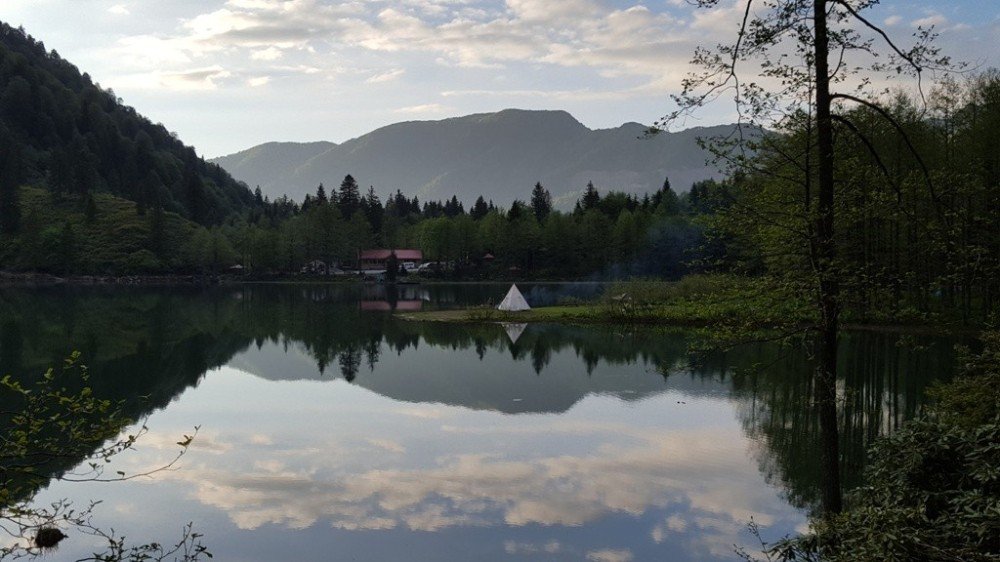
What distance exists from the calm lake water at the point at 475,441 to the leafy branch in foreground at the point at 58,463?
699 mm

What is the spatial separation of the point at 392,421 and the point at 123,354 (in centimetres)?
2686

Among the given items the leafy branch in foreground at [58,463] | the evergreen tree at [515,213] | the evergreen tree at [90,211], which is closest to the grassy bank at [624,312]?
the leafy branch in foreground at [58,463]

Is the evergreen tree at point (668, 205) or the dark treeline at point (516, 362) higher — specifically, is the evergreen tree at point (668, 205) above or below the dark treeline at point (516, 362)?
above

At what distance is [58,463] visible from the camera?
22.8 meters

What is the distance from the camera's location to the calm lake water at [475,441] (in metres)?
17.8

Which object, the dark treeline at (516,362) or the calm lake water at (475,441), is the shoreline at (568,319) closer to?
the dark treeline at (516,362)

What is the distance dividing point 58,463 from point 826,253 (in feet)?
71.3

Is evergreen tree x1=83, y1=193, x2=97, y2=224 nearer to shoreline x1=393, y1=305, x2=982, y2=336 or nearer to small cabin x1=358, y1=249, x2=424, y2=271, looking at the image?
small cabin x1=358, y1=249, x2=424, y2=271

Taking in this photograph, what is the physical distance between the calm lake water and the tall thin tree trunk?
136 centimetres

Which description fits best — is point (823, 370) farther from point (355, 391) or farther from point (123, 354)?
point (123, 354)

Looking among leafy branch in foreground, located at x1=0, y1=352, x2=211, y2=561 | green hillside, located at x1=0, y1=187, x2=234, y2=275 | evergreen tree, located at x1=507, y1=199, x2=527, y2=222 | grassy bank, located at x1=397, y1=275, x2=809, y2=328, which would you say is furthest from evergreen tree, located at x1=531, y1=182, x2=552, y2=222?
leafy branch in foreground, located at x1=0, y1=352, x2=211, y2=561

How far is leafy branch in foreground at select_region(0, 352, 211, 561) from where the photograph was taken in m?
8.42

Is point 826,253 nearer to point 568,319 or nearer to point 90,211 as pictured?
point 568,319

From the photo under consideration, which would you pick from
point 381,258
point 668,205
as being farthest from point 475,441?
point 381,258
